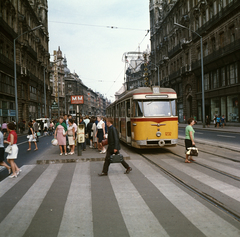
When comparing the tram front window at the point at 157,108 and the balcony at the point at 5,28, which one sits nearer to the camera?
the tram front window at the point at 157,108

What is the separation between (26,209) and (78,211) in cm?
100

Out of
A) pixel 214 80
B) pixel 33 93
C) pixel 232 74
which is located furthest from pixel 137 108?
pixel 33 93

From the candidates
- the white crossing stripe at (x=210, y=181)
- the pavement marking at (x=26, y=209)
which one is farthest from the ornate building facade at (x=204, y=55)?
the pavement marking at (x=26, y=209)

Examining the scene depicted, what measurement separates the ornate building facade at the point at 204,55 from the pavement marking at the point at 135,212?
27027 millimetres

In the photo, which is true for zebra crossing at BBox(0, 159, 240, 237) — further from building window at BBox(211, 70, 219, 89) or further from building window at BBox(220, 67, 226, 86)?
building window at BBox(211, 70, 219, 89)

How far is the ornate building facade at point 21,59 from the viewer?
1314 inches

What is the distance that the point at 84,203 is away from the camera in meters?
5.36

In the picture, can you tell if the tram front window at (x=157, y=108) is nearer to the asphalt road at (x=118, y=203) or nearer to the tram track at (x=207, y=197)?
the asphalt road at (x=118, y=203)

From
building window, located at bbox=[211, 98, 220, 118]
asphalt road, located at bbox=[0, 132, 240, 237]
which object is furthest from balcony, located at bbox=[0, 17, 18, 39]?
asphalt road, located at bbox=[0, 132, 240, 237]

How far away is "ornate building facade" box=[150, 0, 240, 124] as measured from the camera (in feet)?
103

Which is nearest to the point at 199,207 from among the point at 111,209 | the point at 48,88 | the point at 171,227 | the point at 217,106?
the point at 171,227

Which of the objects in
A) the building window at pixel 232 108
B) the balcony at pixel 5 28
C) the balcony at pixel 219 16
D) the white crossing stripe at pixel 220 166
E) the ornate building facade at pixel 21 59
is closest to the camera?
the white crossing stripe at pixel 220 166

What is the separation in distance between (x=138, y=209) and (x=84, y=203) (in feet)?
3.60

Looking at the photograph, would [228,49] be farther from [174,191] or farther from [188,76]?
[174,191]
